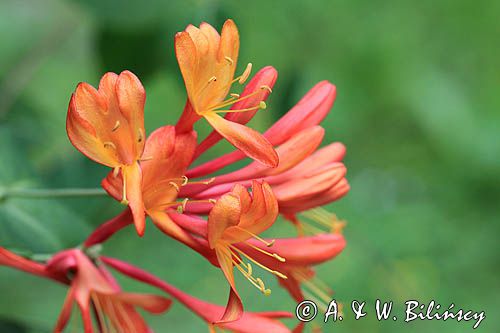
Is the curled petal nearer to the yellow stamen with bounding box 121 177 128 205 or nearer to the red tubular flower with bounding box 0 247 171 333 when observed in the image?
the yellow stamen with bounding box 121 177 128 205

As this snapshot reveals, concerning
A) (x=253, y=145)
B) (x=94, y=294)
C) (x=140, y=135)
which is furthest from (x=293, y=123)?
(x=94, y=294)

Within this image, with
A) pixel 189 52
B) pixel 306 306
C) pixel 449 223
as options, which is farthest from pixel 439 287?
pixel 189 52

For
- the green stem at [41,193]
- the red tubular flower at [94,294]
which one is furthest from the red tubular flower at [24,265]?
the green stem at [41,193]

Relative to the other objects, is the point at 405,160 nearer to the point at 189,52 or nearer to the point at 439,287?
the point at 439,287

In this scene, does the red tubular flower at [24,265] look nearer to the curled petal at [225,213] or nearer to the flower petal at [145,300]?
the flower petal at [145,300]

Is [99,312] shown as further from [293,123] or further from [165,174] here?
[293,123]

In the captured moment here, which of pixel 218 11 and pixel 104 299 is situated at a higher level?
pixel 218 11

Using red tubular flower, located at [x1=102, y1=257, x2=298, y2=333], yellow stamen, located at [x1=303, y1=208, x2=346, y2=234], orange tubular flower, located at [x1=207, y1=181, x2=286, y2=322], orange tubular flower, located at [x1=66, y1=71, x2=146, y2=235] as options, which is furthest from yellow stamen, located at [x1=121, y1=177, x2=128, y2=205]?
yellow stamen, located at [x1=303, y1=208, x2=346, y2=234]
